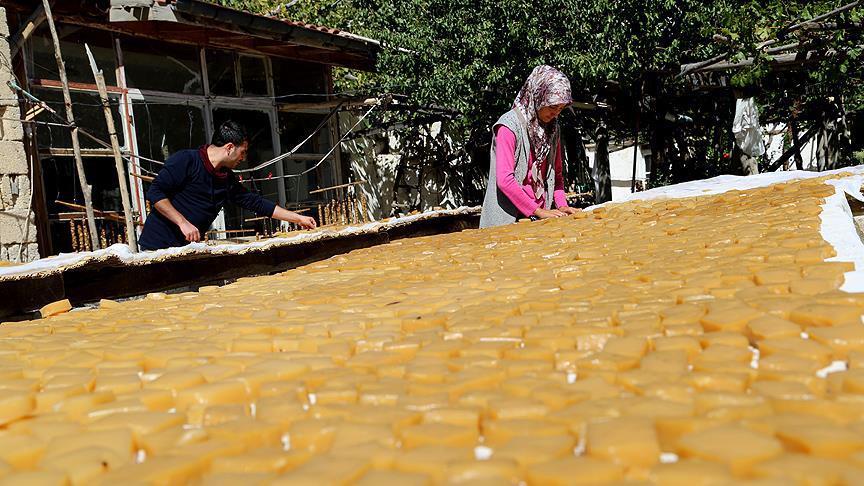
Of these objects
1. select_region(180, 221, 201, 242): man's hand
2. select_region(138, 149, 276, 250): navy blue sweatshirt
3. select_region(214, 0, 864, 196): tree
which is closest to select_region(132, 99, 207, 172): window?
select_region(214, 0, 864, 196): tree

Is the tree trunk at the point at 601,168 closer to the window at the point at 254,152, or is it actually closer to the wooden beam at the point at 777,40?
the wooden beam at the point at 777,40

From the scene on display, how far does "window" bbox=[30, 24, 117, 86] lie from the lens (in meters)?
6.48

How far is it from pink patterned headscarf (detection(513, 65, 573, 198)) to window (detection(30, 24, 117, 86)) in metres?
4.98

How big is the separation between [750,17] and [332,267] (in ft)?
20.5

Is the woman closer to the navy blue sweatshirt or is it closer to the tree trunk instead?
the navy blue sweatshirt

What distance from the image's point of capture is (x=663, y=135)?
1158cm

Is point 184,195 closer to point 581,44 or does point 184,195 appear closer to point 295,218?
point 295,218

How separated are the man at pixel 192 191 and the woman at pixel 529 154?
1275 mm

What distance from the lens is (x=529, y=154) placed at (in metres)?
4.28

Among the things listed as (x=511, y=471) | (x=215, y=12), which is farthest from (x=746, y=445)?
(x=215, y=12)

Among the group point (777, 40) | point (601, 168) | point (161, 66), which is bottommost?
point (601, 168)

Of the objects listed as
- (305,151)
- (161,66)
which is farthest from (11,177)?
(305,151)

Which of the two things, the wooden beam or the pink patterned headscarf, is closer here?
the pink patterned headscarf

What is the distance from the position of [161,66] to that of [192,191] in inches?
161
